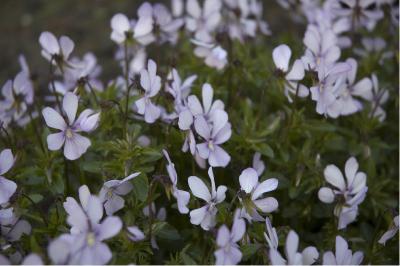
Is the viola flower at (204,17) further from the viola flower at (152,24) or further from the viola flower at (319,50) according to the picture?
the viola flower at (319,50)

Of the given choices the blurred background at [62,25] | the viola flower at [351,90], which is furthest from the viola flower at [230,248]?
the blurred background at [62,25]

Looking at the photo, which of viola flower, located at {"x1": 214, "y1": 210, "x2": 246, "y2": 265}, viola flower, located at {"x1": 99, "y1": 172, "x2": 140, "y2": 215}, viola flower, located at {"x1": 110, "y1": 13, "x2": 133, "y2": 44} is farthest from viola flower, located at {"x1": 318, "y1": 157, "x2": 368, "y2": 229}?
viola flower, located at {"x1": 110, "y1": 13, "x2": 133, "y2": 44}

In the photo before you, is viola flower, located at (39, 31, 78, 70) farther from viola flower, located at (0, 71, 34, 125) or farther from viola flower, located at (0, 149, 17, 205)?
viola flower, located at (0, 149, 17, 205)

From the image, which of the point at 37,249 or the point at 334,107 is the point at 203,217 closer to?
the point at 37,249

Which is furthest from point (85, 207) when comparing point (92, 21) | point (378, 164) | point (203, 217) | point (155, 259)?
point (92, 21)

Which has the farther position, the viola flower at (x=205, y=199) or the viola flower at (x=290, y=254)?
the viola flower at (x=205, y=199)

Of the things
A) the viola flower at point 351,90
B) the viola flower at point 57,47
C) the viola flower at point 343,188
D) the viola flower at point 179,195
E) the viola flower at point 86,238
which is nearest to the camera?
the viola flower at point 86,238

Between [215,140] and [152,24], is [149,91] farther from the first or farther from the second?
[152,24]
